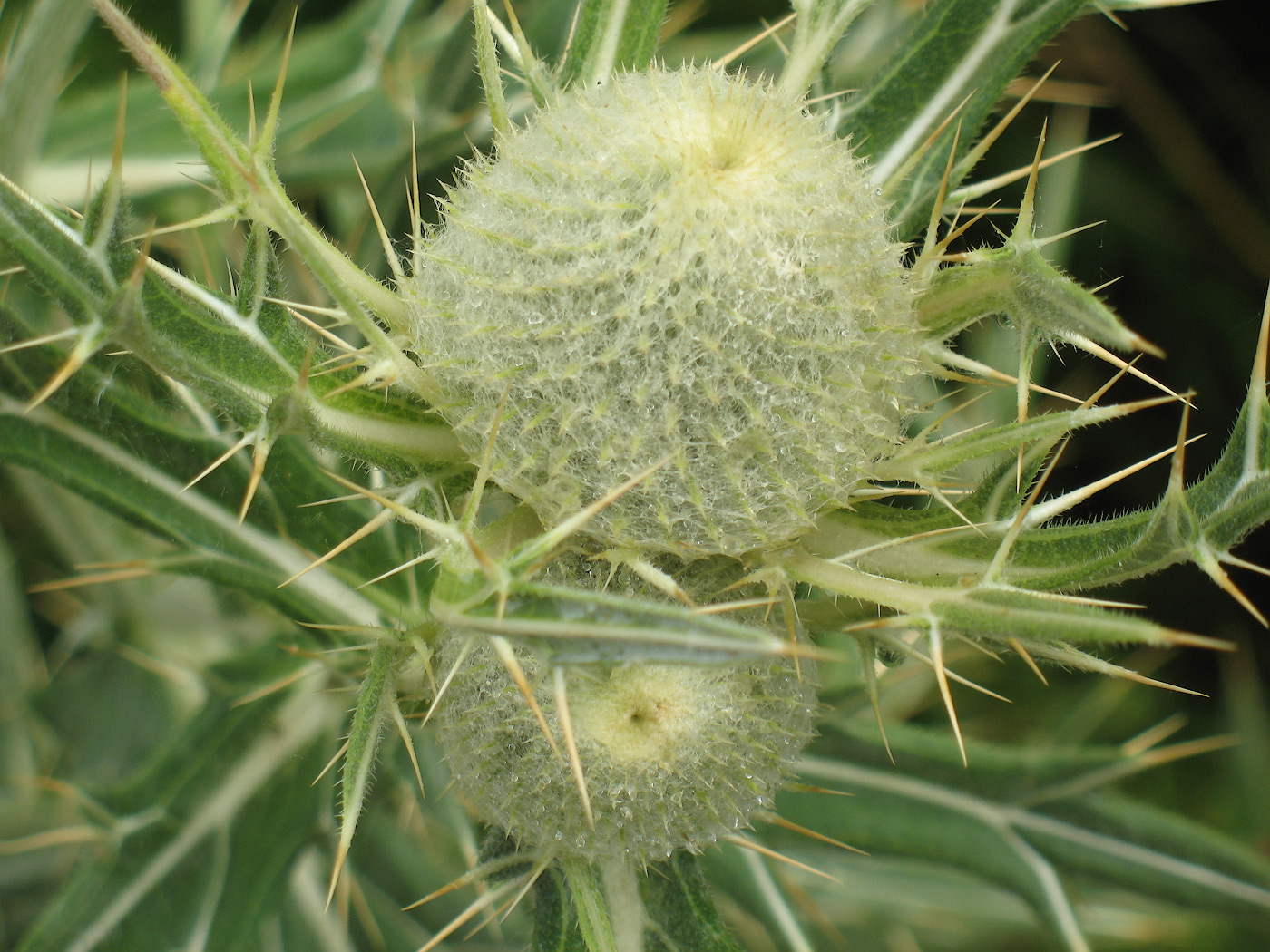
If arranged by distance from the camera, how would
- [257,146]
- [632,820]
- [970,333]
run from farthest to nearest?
[970,333] → [632,820] → [257,146]

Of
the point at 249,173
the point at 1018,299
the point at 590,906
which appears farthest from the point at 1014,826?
the point at 249,173

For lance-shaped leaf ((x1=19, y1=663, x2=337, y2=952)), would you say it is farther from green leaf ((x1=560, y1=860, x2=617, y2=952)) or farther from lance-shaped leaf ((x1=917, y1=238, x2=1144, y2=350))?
lance-shaped leaf ((x1=917, y1=238, x2=1144, y2=350))

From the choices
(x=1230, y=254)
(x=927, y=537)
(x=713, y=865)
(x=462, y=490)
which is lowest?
(x=713, y=865)

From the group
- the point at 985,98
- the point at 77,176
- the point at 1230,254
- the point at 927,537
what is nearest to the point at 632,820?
the point at 927,537

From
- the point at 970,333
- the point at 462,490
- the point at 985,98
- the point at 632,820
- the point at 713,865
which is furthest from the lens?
the point at 970,333

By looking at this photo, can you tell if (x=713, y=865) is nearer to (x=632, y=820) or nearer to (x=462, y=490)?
(x=632, y=820)

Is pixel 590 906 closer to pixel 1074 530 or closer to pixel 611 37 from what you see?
pixel 1074 530

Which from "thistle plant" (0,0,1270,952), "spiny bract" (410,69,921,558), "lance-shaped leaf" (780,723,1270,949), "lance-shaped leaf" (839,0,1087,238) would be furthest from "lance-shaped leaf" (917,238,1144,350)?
"lance-shaped leaf" (780,723,1270,949)
